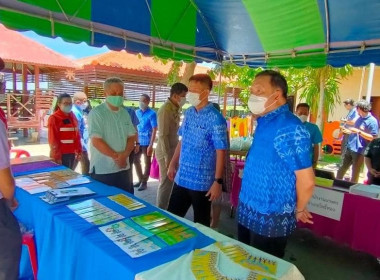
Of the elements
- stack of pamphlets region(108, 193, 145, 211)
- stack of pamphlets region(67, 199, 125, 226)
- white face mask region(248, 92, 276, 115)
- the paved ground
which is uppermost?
white face mask region(248, 92, 276, 115)

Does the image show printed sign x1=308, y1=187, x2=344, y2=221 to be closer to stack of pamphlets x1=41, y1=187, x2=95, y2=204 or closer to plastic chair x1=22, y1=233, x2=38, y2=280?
stack of pamphlets x1=41, y1=187, x2=95, y2=204

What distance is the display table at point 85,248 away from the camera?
45.0 inches

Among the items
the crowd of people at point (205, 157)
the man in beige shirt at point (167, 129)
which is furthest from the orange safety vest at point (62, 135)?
the man in beige shirt at point (167, 129)

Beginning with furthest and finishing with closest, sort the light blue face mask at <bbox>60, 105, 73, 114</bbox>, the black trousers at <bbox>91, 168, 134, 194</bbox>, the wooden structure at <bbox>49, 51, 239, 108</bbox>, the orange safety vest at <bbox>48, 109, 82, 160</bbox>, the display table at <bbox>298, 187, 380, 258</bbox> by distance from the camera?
the wooden structure at <bbox>49, 51, 239, 108</bbox>
the light blue face mask at <bbox>60, 105, 73, 114</bbox>
the orange safety vest at <bbox>48, 109, 82, 160</bbox>
the black trousers at <bbox>91, 168, 134, 194</bbox>
the display table at <bbox>298, 187, 380, 258</bbox>

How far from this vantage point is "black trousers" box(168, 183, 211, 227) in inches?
93.5

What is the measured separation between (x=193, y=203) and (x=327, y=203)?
147 cm

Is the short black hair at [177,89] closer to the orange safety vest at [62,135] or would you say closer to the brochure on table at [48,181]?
the orange safety vest at [62,135]

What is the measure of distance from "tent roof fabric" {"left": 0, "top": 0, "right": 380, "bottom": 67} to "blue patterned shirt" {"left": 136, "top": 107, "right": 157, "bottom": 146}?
1.40 m

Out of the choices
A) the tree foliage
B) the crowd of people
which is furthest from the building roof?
the crowd of people

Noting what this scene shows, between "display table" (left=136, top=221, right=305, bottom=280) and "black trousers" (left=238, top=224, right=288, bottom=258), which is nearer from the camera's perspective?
"display table" (left=136, top=221, right=305, bottom=280)

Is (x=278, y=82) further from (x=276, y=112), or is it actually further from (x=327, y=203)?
(x=327, y=203)

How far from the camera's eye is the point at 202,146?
232 centimetres

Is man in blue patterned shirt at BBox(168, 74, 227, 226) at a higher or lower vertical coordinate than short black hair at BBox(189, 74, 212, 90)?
lower

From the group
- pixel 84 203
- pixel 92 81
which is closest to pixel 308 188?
pixel 84 203
